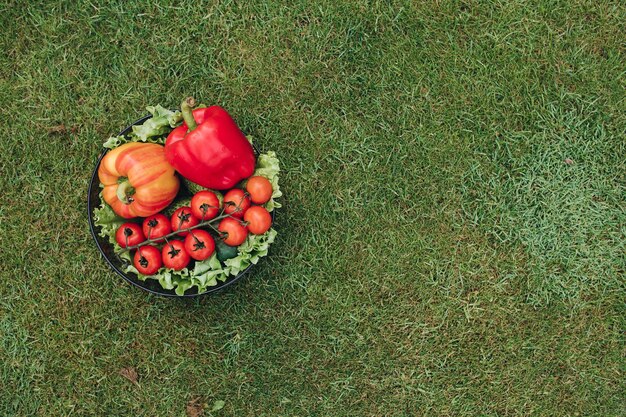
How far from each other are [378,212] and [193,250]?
105 centimetres

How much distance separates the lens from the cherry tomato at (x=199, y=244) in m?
2.60

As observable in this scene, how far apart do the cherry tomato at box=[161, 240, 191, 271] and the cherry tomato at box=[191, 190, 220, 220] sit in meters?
0.16

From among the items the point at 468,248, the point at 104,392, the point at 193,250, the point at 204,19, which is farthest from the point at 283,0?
the point at 104,392

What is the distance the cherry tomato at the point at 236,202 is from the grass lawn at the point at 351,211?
1.55 ft

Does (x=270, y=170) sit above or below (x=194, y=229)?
above

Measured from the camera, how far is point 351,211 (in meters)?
3.16

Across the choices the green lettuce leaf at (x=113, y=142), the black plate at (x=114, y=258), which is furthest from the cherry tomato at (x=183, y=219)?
the green lettuce leaf at (x=113, y=142)

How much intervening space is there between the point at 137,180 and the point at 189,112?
0.37 metres

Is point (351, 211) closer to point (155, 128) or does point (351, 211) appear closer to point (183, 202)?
point (183, 202)

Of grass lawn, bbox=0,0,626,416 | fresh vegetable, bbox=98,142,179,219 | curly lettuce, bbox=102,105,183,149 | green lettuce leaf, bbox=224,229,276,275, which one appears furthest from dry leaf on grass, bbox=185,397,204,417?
curly lettuce, bbox=102,105,183,149

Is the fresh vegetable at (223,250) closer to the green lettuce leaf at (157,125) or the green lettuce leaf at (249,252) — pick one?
the green lettuce leaf at (249,252)

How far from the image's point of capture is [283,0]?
125 inches

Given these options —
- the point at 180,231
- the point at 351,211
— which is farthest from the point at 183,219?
the point at 351,211

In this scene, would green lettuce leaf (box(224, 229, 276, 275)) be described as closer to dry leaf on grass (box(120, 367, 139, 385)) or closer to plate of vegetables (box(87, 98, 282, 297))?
plate of vegetables (box(87, 98, 282, 297))
